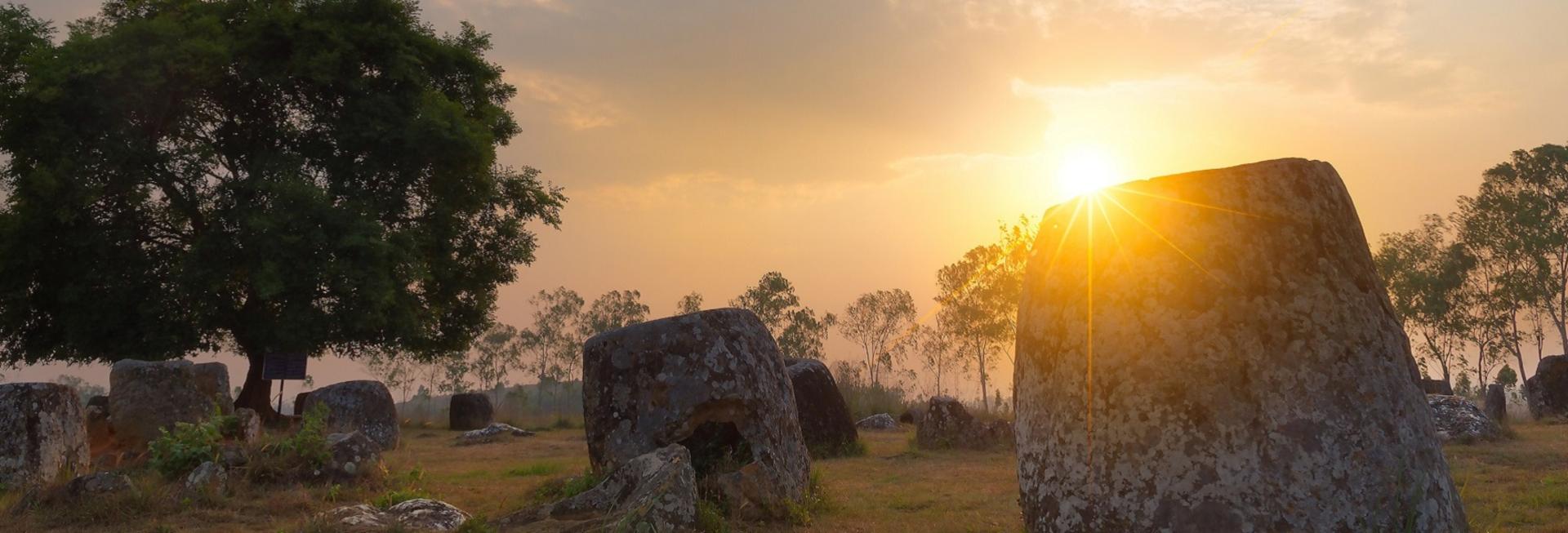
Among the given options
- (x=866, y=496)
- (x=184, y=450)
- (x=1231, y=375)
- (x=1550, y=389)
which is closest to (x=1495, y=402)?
(x=1550, y=389)

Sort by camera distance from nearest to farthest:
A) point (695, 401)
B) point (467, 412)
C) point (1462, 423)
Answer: point (695, 401) < point (1462, 423) < point (467, 412)

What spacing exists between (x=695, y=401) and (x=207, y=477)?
552 centimetres

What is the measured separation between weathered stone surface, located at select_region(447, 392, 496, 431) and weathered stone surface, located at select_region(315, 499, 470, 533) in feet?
75.5

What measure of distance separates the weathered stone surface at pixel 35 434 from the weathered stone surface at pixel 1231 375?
37.8 feet

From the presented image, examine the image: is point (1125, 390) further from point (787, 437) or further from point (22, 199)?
point (22, 199)

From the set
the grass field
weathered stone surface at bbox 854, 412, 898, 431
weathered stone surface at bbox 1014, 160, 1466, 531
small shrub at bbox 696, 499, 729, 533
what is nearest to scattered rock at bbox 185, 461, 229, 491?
the grass field

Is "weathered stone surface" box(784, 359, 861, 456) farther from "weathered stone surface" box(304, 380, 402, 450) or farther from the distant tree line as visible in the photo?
the distant tree line

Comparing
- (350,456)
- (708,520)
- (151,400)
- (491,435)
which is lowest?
(708,520)

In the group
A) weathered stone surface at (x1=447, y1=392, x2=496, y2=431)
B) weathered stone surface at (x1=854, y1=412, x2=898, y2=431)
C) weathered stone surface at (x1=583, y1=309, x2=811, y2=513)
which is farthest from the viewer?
weathered stone surface at (x1=447, y1=392, x2=496, y2=431)

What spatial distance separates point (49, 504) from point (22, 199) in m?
19.4

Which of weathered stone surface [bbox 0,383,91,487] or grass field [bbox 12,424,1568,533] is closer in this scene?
grass field [bbox 12,424,1568,533]

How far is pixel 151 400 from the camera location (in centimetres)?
1459

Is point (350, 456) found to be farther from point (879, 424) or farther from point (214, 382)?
point (879, 424)

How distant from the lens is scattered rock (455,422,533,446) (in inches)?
920
